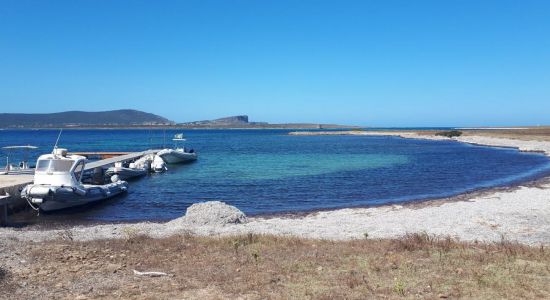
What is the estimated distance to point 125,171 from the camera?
38156 millimetres

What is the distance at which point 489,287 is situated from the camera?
8.12 m

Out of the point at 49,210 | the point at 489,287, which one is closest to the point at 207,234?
the point at 489,287

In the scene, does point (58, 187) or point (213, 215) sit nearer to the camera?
point (213, 215)

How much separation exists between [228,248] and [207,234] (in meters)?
3.59

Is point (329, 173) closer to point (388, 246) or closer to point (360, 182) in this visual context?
point (360, 182)

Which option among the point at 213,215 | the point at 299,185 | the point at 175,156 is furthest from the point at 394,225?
the point at 175,156

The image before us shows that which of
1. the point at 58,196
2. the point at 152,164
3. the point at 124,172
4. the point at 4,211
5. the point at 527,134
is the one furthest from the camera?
the point at 527,134

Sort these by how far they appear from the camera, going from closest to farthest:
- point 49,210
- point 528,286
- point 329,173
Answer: point 528,286, point 49,210, point 329,173

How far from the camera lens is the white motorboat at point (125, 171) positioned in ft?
122

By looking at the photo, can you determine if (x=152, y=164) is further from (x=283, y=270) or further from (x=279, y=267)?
(x=283, y=270)

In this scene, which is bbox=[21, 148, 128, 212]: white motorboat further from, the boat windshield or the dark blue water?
the dark blue water

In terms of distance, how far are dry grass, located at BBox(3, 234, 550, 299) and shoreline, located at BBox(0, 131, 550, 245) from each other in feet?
8.28

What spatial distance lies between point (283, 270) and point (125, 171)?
31.3 m

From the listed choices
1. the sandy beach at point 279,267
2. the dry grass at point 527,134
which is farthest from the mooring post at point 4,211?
the dry grass at point 527,134
